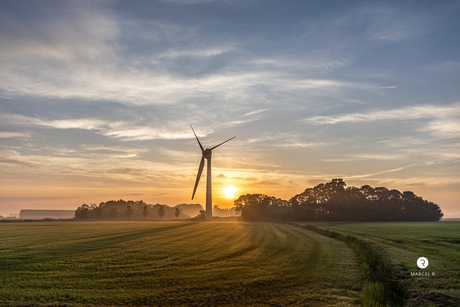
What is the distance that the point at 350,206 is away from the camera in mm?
160125

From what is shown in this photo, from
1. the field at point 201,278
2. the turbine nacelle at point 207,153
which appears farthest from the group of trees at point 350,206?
the field at point 201,278

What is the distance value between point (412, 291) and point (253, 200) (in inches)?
6652

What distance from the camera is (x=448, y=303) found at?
1611 centimetres

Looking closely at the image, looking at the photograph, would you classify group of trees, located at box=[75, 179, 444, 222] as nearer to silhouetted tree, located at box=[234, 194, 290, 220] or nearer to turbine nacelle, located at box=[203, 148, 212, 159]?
silhouetted tree, located at box=[234, 194, 290, 220]

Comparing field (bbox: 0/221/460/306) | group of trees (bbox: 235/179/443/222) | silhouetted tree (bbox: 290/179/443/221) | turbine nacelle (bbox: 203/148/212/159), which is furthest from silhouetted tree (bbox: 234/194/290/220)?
field (bbox: 0/221/460/306)

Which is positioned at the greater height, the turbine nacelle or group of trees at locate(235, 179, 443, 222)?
the turbine nacelle

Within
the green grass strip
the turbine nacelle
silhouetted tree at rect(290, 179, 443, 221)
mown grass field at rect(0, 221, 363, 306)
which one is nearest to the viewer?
mown grass field at rect(0, 221, 363, 306)

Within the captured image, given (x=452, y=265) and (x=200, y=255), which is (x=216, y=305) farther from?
(x=452, y=265)

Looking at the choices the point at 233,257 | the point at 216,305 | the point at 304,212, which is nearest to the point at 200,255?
the point at 233,257

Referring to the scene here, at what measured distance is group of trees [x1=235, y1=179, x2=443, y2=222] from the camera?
522ft

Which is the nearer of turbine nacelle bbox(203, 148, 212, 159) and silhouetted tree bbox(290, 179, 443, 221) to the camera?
turbine nacelle bbox(203, 148, 212, 159)

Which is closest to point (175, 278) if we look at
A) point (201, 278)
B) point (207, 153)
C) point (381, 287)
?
point (201, 278)

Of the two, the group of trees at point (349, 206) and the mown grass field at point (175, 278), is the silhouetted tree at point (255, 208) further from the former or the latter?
the mown grass field at point (175, 278)

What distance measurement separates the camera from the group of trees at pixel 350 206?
15900cm
